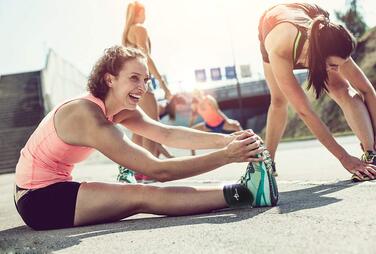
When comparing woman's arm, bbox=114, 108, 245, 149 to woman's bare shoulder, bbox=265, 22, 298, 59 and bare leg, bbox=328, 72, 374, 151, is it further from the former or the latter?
bare leg, bbox=328, 72, 374, 151

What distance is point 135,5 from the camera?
577cm

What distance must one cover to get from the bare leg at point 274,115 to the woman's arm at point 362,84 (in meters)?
0.62

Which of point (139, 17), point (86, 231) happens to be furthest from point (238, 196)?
point (139, 17)

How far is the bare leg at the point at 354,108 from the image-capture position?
144 inches

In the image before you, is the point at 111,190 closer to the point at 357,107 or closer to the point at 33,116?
the point at 357,107

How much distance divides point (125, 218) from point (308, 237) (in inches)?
60.7

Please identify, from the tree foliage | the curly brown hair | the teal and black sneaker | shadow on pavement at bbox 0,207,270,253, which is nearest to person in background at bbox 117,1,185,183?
the curly brown hair

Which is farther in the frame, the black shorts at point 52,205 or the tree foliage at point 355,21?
the tree foliage at point 355,21

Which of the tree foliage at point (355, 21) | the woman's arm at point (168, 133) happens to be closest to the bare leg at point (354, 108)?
the woman's arm at point (168, 133)

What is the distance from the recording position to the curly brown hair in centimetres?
282

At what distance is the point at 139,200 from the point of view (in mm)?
2711

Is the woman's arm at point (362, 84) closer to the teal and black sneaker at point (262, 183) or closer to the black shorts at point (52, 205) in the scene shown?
the teal and black sneaker at point (262, 183)

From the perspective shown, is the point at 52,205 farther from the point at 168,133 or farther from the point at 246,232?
the point at 246,232

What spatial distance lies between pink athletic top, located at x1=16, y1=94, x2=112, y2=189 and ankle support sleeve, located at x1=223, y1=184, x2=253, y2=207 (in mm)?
854
